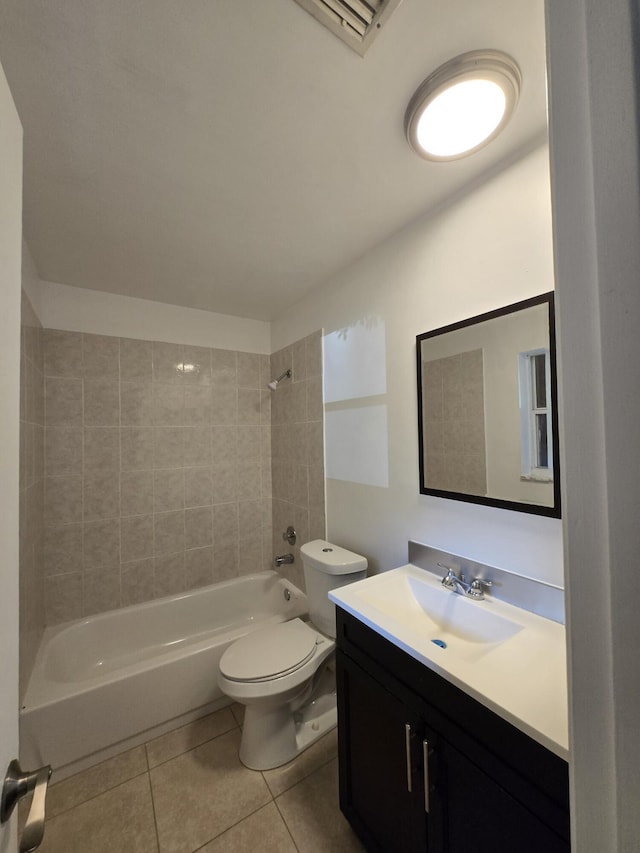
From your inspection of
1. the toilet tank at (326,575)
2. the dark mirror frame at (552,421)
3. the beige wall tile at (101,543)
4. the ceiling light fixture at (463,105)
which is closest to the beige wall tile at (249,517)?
the beige wall tile at (101,543)

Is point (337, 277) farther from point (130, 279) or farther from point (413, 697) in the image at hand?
point (413, 697)

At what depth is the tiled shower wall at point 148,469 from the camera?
1950 mm

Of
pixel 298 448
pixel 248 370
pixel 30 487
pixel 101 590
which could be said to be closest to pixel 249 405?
pixel 248 370

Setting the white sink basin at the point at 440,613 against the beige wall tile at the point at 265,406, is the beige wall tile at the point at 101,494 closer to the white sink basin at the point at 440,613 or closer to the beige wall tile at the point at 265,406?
the beige wall tile at the point at 265,406

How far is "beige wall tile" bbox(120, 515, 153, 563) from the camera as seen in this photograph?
6.90 feet

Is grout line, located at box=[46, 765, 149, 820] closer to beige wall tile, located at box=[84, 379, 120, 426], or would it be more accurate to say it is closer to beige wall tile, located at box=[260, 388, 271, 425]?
beige wall tile, located at box=[84, 379, 120, 426]

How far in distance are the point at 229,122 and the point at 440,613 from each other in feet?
5.75

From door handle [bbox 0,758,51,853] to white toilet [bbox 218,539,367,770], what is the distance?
103 cm

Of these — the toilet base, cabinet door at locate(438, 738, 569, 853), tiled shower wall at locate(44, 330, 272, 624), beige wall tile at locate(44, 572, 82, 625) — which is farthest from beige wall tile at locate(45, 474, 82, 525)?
cabinet door at locate(438, 738, 569, 853)

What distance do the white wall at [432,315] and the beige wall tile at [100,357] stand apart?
4.54ft

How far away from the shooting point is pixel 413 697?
0.88 m

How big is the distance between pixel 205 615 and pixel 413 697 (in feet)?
6.07

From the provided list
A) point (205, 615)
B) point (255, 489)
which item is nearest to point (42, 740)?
point (205, 615)

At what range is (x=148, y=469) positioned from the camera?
2.20m
